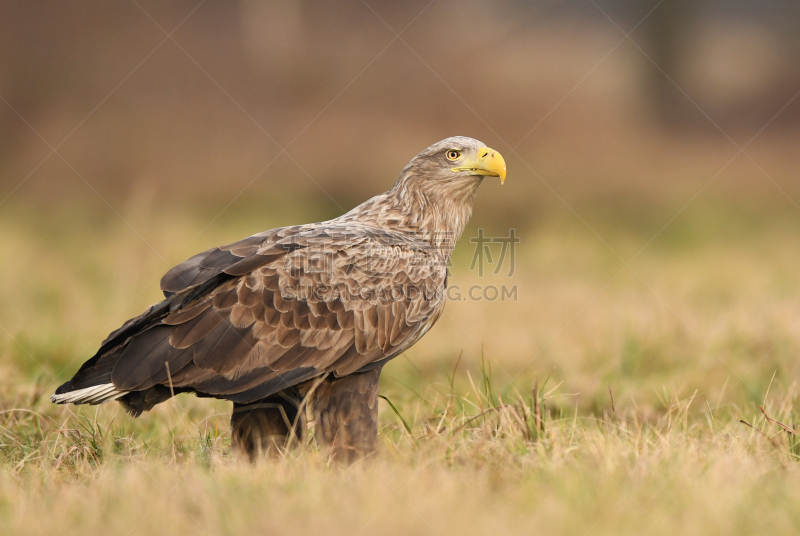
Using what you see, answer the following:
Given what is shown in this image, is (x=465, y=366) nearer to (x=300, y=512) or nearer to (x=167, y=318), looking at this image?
(x=167, y=318)

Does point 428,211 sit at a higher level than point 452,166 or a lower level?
lower

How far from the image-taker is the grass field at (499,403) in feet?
9.44

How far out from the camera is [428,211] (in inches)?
191

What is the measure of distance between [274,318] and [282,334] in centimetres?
9

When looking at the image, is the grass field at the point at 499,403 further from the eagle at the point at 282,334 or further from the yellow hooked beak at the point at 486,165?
the yellow hooked beak at the point at 486,165

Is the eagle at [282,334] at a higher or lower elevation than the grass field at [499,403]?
higher

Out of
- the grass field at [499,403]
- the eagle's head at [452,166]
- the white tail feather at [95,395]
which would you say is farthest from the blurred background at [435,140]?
the white tail feather at [95,395]

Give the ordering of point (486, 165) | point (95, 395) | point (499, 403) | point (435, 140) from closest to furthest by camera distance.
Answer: point (95, 395) → point (499, 403) → point (486, 165) → point (435, 140)

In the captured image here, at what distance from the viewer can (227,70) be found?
14.5 metres

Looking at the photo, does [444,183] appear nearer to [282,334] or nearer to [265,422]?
[282,334]

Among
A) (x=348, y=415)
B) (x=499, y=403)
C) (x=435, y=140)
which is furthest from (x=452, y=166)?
(x=435, y=140)

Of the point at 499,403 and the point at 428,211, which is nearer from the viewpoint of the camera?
the point at 499,403

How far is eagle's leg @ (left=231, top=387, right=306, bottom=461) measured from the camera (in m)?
4.17

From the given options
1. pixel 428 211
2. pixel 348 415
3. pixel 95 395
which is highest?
pixel 428 211
